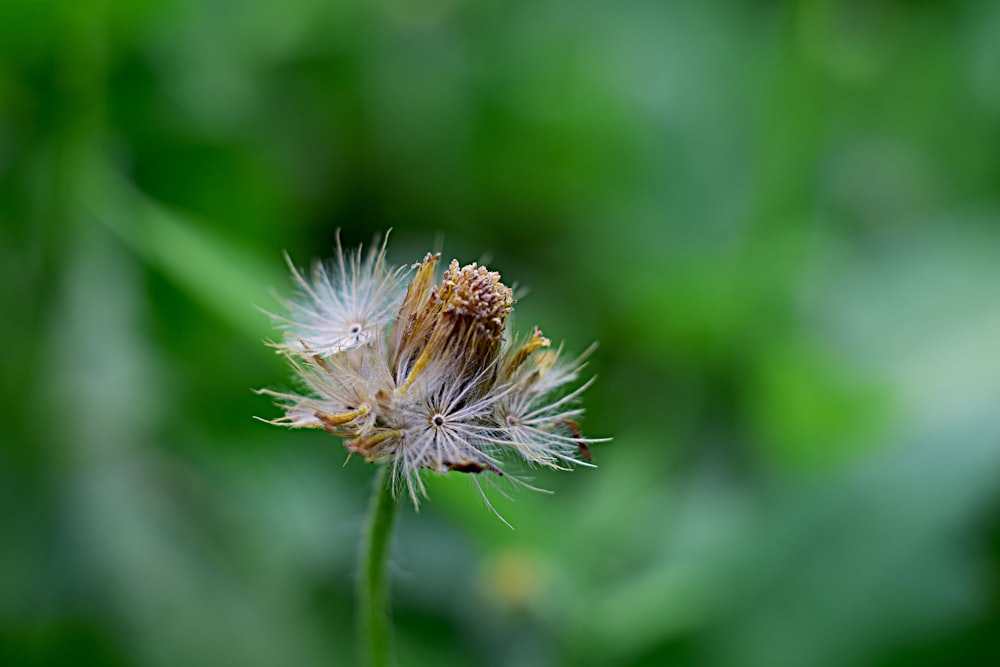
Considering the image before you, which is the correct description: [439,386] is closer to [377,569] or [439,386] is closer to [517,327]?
[377,569]

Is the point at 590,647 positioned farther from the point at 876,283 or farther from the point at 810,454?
the point at 876,283

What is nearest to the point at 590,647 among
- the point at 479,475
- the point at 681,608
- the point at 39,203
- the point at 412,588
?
the point at 681,608

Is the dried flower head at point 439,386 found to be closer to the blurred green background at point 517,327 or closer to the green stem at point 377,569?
the green stem at point 377,569

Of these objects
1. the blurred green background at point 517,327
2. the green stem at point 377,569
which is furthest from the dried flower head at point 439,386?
the blurred green background at point 517,327

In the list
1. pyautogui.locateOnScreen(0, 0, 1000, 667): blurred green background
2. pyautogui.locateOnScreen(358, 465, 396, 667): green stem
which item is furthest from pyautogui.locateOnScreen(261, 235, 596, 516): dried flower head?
pyautogui.locateOnScreen(0, 0, 1000, 667): blurred green background

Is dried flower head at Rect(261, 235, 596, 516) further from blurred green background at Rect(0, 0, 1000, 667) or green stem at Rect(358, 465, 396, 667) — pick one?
blurred green background at Rect(0, 0, 1000, 667)
